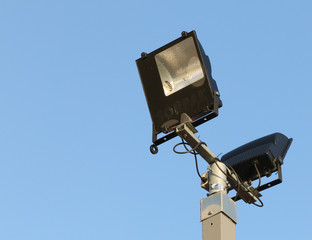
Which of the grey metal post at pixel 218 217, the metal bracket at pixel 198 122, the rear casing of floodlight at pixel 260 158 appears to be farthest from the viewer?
the rear casing of floodlight at pixel 260 158

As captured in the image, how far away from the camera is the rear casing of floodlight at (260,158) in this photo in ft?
17.9

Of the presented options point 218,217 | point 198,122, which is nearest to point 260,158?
point 198,122

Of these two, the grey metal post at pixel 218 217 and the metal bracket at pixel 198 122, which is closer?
the grey metal post at pixel 218 217

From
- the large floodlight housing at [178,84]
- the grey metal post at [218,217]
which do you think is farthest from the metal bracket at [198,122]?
the grey metal post at [218,217]

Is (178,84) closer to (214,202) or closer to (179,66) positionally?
(179,66)

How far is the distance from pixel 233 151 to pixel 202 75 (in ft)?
3.03

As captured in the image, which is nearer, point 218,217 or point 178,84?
point 218,217

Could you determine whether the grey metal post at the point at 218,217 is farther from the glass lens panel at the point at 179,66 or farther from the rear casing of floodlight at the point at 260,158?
the glass lens panel at the point at 179,66

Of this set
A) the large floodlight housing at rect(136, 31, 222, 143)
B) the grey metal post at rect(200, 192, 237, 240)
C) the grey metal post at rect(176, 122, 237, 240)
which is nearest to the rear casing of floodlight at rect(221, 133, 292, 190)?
the grey metal post at rect(176, 122, 237, 240)

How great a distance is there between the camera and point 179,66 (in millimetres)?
5363

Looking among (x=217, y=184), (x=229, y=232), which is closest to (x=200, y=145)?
(x=217, y=184)

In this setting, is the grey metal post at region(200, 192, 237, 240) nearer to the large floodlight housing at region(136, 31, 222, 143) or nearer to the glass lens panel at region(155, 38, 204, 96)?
the large floodlight housing at region(136, 31, 222, 143)

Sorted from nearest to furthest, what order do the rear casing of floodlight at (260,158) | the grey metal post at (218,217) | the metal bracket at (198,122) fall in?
the grey metal post at (218,217), the metal bracket at (198,122), the rear casing of floodlight at (260,158)

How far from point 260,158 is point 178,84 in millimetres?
867
